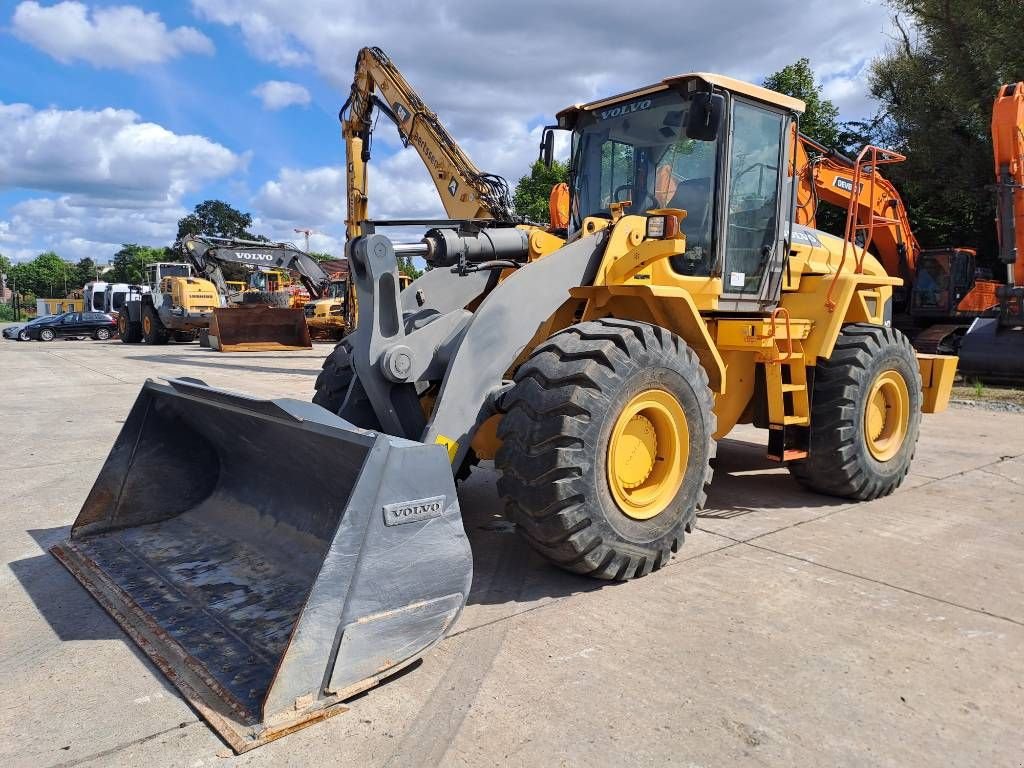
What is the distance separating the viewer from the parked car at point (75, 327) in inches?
1176

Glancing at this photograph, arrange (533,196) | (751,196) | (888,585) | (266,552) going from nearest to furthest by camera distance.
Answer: (266,552) → (888,585) → (751,196) → (533,196)

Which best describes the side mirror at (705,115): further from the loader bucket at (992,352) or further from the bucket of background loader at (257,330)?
the bucket of background loader at (257,330)

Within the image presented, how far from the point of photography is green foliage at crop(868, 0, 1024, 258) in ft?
57.7

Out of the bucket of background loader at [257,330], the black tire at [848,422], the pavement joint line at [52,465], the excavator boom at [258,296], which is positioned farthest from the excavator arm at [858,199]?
the excavator boom at [258,296]

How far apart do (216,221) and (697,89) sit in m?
96.4

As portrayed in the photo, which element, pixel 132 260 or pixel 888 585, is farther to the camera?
pixel 132 260

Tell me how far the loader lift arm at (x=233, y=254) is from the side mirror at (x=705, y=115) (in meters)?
22.3

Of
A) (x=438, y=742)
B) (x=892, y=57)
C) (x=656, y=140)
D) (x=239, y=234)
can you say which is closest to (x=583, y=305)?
(x=656, y=140)

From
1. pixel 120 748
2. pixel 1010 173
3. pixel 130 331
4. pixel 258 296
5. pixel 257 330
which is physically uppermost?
pixel 1010 173

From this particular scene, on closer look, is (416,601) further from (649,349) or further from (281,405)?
(649,349)

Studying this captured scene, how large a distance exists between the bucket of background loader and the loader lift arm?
12.2 ft

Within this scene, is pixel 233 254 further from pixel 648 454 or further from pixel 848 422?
pixel 648 454

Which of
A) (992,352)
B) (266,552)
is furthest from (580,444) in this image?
(992,352)

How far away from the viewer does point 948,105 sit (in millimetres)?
19266
